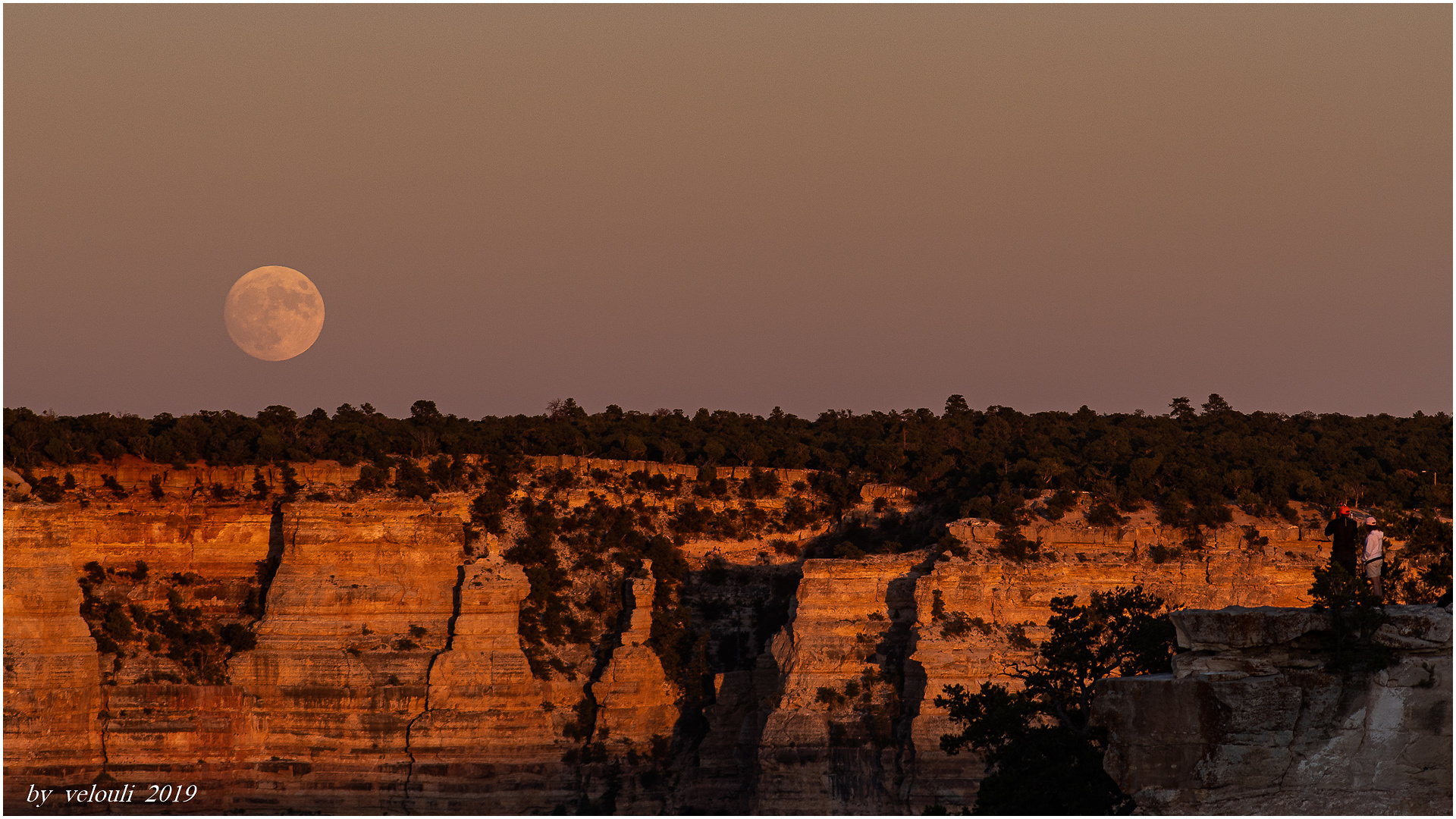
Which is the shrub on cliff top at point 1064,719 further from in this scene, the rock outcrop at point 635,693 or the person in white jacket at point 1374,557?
the rock outcrop at point 635,693

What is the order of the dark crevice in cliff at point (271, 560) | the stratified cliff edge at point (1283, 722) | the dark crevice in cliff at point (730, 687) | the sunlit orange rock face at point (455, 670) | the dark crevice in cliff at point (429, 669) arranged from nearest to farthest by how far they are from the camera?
the stratified cliff edge at point (1283, 722)
the sunlit orange rock face at point (455, 670)
the dark crevice in cliff at point (429, 669)
the dark crevice in cliff at point (730, 687)
the dark crevice in cliff at point (271, 560)

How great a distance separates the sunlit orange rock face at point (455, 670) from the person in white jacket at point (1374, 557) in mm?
25273

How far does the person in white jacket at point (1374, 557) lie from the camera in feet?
105

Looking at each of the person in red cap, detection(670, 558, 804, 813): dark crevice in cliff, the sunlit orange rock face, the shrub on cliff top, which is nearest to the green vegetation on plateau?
the sunlit orange rock face

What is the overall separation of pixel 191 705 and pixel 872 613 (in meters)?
20.7

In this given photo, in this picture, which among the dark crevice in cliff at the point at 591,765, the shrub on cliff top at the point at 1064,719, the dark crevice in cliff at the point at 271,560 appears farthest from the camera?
the dark crevice in cliff at the point at 271,560

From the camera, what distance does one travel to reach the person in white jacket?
105 ft

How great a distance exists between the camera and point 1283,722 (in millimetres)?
30344

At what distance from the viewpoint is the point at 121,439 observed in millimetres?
66688

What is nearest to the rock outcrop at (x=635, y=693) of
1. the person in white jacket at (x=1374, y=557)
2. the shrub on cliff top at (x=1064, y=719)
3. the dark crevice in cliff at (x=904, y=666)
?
the dark crevice in cliff at (x=904, y=666)

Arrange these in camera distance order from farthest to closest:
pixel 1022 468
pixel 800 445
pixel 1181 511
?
1. pixel 800 445
2. pixel 1022 468
3. pixel 1181 511

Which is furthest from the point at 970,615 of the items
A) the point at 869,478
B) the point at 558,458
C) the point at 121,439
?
the point at 121,439

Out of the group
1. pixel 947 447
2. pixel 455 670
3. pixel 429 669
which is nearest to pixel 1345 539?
pixel 455 670

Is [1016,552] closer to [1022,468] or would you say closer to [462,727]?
[1022,468]
